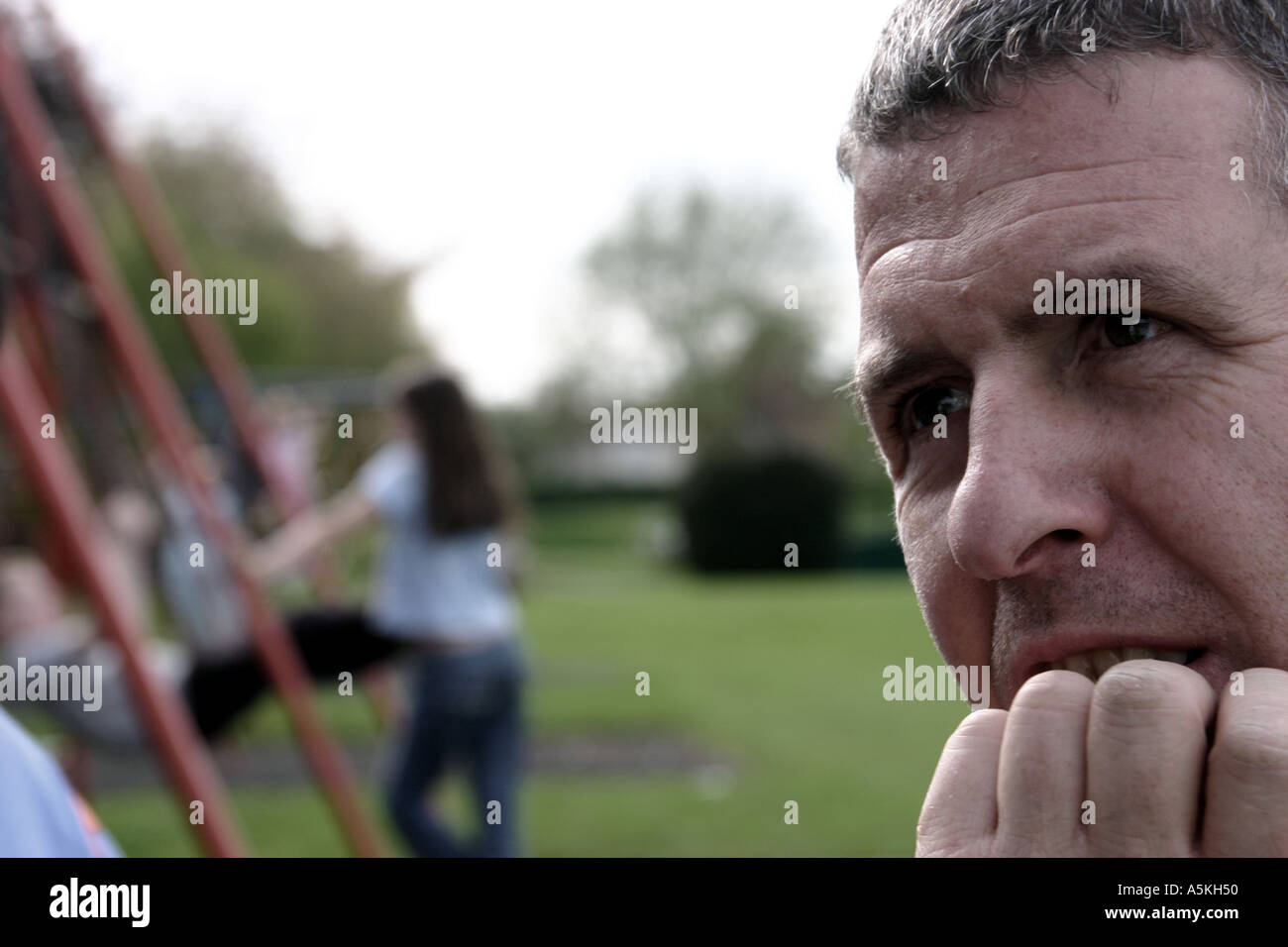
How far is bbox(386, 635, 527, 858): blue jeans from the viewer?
661cm

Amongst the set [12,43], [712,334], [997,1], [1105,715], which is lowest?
[1105,715]

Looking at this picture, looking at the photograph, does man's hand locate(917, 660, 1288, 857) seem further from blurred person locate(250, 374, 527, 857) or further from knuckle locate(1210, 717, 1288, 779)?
blurred person locate(250, 374, 527, 857)

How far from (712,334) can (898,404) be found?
42400 millimetres

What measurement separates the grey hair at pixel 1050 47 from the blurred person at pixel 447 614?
5724mm

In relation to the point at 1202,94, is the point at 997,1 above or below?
above

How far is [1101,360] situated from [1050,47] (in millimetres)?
246

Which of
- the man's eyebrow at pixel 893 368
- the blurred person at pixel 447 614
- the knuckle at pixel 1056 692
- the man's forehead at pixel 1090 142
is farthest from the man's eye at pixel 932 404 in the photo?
the blurred person at pixel 447 614

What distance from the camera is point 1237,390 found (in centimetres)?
98

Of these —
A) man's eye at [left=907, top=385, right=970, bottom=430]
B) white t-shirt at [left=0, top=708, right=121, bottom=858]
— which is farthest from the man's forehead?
white t-shirt at [left=0, top=708, right=121, bottom=858]

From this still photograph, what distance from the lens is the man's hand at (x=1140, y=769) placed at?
82 centimetres

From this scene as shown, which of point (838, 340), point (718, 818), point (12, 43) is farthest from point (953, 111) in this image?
point (718, 818)

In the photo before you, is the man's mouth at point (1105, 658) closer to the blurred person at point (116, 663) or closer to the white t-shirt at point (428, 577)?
the blurred person at point (116, 663)

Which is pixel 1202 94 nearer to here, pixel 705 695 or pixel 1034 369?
pixel 1034 369
